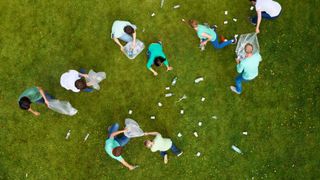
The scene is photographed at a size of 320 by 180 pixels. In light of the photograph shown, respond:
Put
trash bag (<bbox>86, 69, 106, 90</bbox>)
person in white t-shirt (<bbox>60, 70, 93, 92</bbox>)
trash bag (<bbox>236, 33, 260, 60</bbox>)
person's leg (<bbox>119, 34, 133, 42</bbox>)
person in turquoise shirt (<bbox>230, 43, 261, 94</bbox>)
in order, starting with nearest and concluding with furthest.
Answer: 1. person in turquoise shirt (<bbox>230, 43, 261, 94</bbox>)
2. person in white t-shirt (<bbox>60, 70, 93, 92</bbox>)
3. person's leg (<bbox>119, 34, 133, 42</bbox>)
4. trash bag (<bbox>86, 69, 106, 90</bbox>)
5. trash bag (<bbox>236, 33, 260, 60</bbox>)

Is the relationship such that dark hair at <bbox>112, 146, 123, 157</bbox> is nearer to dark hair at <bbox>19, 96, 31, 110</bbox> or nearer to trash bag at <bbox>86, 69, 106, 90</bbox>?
trash bag at <bbox>86, 69, 106, 90</bbox>

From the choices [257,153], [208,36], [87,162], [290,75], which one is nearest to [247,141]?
[257,153]

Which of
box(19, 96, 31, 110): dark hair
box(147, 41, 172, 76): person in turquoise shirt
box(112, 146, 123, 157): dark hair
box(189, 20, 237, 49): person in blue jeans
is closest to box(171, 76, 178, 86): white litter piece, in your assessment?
box(147, 41, 172, 76): person in turquoise shirt

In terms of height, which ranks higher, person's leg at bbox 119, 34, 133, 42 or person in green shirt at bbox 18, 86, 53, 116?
person's leg at bbox 119, 34, 133, 42

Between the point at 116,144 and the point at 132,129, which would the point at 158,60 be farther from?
the point at 116,144

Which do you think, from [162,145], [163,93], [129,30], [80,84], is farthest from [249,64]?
[80,84]

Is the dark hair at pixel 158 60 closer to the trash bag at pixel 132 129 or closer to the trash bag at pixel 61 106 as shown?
the trash bag at pixel 132 129

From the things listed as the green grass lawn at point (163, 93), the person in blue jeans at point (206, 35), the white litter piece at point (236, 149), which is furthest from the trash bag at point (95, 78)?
the white litter piece at point (236, 149)
